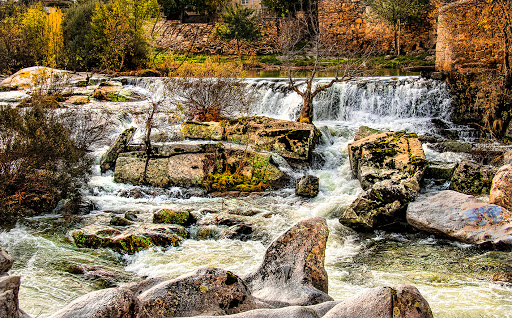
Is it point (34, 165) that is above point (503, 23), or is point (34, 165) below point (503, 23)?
below

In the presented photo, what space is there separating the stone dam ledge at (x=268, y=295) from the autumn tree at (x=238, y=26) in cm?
2878

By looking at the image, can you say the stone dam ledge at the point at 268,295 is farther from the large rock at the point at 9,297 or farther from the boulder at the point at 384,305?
the large rock at the point at 9,297

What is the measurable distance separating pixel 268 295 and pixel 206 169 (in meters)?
7.07

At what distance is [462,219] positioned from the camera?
7.43m

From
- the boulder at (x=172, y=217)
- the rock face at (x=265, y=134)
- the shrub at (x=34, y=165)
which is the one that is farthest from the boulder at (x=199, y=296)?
the rock face at (x=265, y=134)

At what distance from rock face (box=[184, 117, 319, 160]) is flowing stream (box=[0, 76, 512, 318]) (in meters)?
0.56

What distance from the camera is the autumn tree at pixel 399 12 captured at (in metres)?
28.0

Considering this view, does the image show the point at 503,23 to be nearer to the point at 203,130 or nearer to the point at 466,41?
the point at 466,41

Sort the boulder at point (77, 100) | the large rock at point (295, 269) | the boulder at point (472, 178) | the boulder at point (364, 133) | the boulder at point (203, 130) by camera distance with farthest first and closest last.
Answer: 1. the boulder at point (77, 100)
2. the boulder at point (364, 133)
3. the boulder at point (203, 130)
4. the boulder at point (472, 178)
5. the large rock at point (295, 269)

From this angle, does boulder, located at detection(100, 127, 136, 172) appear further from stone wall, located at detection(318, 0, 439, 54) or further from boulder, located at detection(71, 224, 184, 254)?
stone wall, located at detection(318, 0, 439, 54)

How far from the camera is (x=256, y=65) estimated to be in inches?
1152

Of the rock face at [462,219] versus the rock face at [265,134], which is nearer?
the rock face at [462,219]

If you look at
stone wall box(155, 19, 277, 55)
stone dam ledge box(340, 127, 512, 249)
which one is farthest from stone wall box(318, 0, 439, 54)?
stone dam ledge box(340, 127, 512, 249)

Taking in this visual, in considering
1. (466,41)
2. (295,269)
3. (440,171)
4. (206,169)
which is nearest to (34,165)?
(206,169)
